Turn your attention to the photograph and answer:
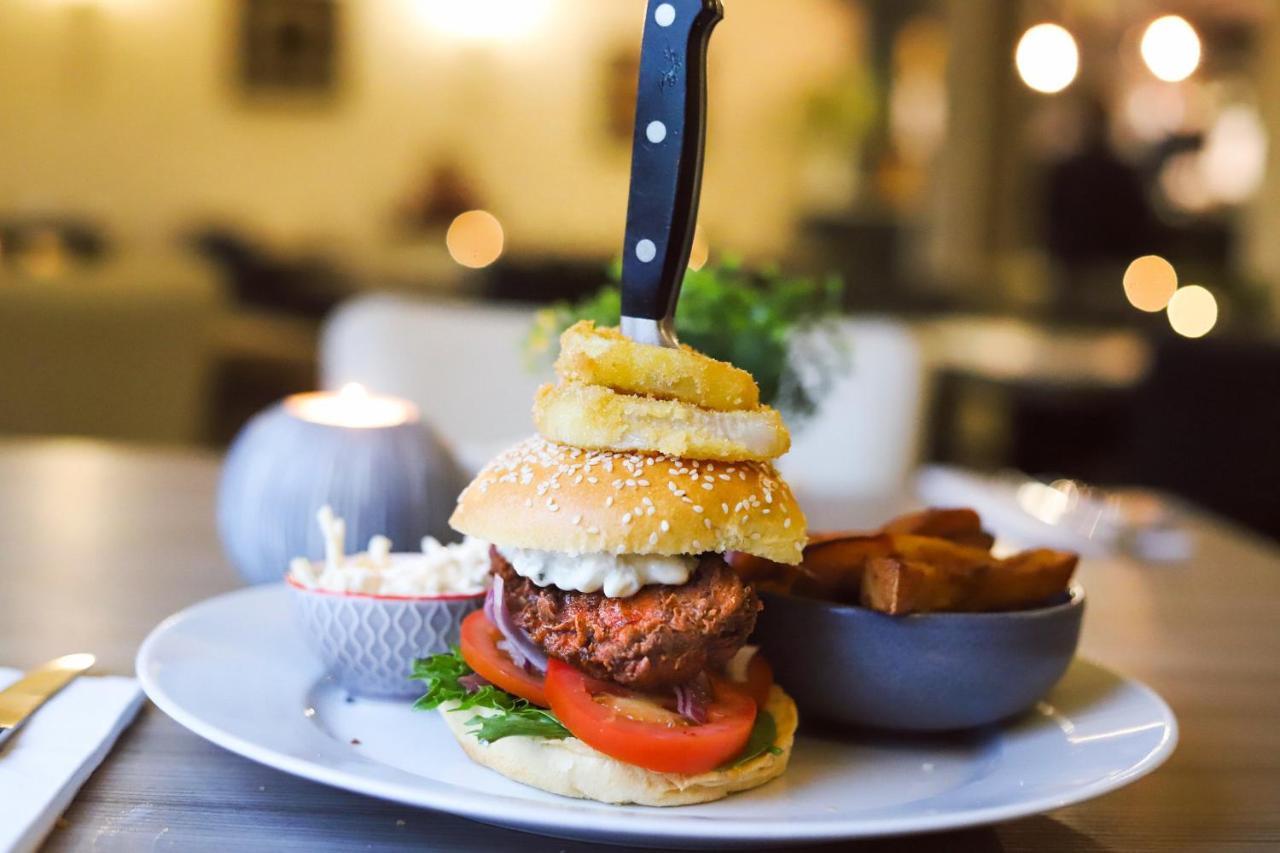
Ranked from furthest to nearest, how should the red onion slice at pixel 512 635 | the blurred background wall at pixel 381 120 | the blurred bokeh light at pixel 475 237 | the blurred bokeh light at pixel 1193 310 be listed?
the blurred bokeh light at pixel 475 237 < the blurred background wall at pixel 381 120 < the blurred bokeh light at pixel 1193 310 < the red onion slice at pixel 512 635

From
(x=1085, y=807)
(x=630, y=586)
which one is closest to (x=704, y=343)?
(x=630, y=586)

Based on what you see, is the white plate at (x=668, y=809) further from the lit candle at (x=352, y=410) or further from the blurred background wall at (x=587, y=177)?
the blurred background wall at (x=587, y=177)

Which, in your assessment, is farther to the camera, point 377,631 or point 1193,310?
point 1193,310


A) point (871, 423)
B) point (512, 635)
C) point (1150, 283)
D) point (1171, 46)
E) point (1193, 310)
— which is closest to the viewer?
point (512, 635)

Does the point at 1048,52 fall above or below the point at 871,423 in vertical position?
above

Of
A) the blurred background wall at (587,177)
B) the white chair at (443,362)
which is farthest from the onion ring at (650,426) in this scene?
the blurred background wall at (587,177)

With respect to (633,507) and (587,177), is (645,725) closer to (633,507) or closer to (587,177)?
(633,507)

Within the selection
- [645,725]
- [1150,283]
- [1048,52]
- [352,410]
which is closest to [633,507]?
[645,725]

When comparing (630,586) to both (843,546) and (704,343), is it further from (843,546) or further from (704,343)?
(704,343)
